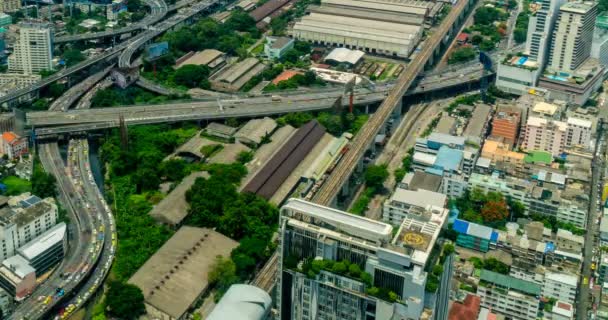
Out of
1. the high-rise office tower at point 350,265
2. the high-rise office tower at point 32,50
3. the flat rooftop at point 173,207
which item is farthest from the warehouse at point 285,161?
the high-rise office tower at point 32,50

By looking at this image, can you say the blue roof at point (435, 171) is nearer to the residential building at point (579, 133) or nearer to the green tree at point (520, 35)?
the residential building at point (579, 133)

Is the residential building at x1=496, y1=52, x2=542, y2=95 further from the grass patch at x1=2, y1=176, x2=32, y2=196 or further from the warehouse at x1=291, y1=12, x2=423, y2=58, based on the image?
the grass patch at x1=2, y1=176, x2=32, y2=196

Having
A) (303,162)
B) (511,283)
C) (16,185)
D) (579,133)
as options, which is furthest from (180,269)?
(579,133)

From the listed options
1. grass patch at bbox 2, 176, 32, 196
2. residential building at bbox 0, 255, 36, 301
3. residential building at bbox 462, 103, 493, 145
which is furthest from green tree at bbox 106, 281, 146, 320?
residential building at bbox 462, 103, 493, 145

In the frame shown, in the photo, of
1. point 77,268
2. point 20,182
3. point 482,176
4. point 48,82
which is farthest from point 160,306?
point 48,82

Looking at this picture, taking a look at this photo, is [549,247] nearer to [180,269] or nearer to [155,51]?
[180,269]

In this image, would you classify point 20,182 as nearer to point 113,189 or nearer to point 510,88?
point 113,189

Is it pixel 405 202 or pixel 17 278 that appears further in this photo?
pixel 405 202
